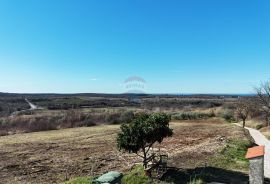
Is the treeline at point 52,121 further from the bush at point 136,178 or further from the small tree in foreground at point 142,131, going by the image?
the bush at point 136,178

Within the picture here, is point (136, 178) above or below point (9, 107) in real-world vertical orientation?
below

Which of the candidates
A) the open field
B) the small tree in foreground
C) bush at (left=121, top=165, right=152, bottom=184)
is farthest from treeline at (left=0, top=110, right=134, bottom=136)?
bush at (left=121, top=165, right=152, bottom=184)

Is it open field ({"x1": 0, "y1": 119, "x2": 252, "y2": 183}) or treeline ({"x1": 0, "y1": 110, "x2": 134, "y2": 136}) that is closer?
open field ({"x1": 0, "y1": 119, "x2": 252, "y2": 183})

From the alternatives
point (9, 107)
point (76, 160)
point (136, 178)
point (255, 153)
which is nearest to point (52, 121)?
point (76, 160)

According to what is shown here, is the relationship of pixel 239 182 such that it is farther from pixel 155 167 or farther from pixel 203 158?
pixel 203 158

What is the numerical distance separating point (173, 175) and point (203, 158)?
5.71 m

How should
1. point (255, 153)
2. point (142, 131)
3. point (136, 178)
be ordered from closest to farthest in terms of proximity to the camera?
point (255, 153) → point (136, 178) → point (142, 131)

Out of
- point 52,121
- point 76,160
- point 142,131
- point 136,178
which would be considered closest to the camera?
point 136,178

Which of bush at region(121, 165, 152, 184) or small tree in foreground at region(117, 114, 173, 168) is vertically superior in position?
small tree in foreground at region(117, 114, 173, 168)

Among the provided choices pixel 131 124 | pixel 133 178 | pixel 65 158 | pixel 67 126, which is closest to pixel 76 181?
pixel 133 178

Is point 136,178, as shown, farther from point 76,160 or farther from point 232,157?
point 232,157

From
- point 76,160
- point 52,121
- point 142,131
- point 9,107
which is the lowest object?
point 76,160

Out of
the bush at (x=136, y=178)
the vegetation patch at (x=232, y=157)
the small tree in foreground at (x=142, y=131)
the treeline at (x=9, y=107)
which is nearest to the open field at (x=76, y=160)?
the vegetation patch at (x=232, y=157)

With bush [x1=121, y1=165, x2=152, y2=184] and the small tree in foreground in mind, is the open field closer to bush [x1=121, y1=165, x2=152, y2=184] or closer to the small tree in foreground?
bush [x1=121, y1=165, x2=152, y2=184]
